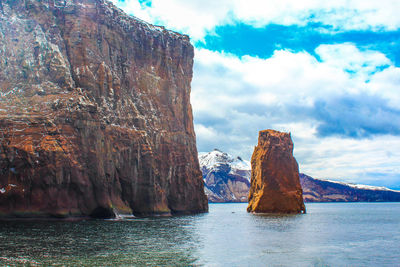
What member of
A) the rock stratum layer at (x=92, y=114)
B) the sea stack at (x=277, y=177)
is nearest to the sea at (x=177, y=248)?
the rock stratum layer at (x=92, y=114)

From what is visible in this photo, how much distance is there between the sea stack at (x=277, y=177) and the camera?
11331 cm

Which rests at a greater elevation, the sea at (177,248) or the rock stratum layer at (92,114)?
the rock stratum layer at (92,114)

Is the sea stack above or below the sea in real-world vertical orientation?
above

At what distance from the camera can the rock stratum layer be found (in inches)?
2813

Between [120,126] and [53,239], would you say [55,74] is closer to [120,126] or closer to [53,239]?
[120,126]

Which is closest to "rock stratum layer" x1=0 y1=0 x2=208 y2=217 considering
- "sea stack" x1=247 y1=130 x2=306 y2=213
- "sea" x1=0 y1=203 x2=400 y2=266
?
"sea" x1=0 y1=203 x2=400 y2=266

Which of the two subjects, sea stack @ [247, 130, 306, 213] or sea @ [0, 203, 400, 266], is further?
sea stack @ [247, 130, 306, 213]

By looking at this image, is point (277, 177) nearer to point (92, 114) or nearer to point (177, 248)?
point (92, 114)

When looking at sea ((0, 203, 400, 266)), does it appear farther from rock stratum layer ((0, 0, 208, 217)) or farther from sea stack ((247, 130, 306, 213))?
sea stack ((247, 130, 306, 213))

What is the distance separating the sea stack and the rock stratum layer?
56.0 feet

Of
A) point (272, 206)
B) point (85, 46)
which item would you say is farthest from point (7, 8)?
point (272, 206)

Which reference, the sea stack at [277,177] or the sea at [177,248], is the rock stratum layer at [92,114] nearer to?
the sea at [177,248]

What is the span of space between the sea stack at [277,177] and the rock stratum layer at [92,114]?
17072 mm

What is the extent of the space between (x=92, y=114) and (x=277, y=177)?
54.4 meters
